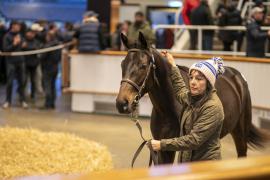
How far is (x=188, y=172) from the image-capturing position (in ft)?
3.47

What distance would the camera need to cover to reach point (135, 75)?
12.2 feet

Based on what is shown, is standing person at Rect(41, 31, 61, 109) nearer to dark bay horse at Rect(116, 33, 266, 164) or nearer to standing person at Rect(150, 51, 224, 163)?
dark bay horse at Rect(116, 33, 266, 164)

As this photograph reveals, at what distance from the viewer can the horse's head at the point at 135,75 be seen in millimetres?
3649

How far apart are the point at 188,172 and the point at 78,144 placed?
564 cm

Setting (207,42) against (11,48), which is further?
(11,48)

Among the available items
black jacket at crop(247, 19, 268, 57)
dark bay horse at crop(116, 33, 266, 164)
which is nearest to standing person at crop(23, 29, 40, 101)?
black jacket at crop(247, 19, 268, 57)

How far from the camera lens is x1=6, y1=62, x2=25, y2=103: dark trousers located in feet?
32.6

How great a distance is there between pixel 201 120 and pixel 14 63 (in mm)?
7450

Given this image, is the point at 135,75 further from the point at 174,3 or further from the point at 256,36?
the point at 174,3

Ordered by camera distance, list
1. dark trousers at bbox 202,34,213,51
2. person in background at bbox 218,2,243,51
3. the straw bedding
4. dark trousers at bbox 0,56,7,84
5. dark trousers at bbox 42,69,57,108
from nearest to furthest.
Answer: the straw bedding, person in background at bbox 218,2,243,51, dark trousers at bbox 202,34,213,51, dark trousers at bbox 42,69,57,108, dark trousers at bbox 0,56,7,84

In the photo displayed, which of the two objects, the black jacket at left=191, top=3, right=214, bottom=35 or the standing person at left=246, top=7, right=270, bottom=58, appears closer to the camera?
the standing person at left=246, top=7, right=270, bottom=58

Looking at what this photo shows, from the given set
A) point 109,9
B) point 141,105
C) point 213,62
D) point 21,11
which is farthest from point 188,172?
point 21,11

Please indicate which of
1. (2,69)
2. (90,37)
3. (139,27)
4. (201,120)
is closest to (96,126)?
(90,37)

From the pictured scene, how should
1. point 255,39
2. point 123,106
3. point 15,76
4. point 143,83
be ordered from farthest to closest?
point 15,76 < point 255,39 < point 143,83 < point 123,106
